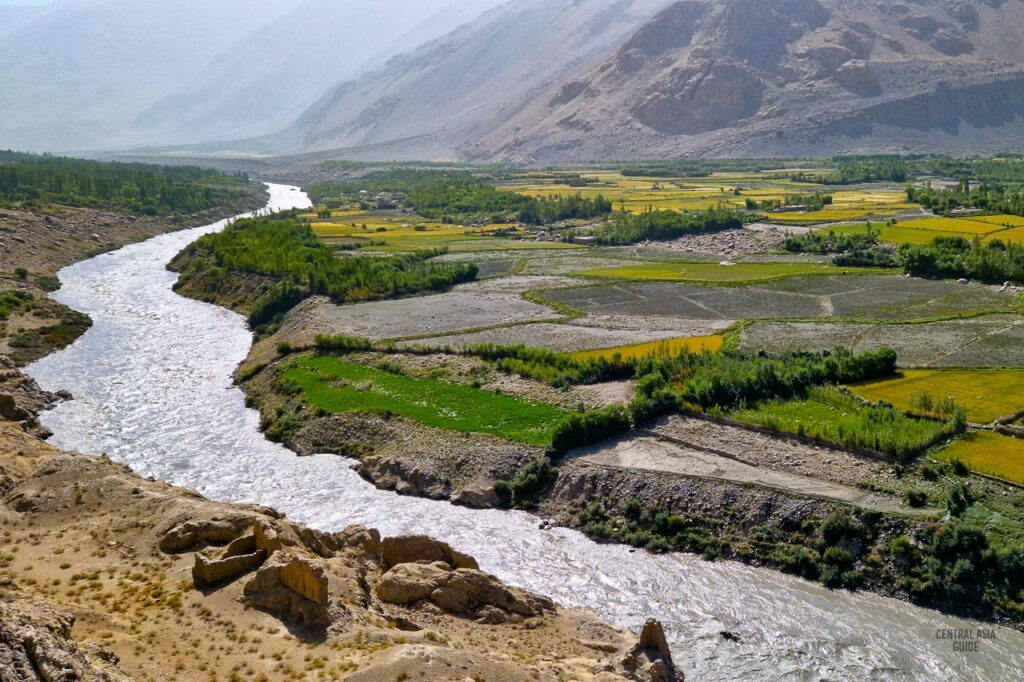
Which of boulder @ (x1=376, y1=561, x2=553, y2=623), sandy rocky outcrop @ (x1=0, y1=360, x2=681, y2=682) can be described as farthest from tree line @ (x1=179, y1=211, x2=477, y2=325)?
boulder @ (x1=376, y1=561, x2=553, y2=623)

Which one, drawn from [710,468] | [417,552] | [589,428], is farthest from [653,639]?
[589,428]

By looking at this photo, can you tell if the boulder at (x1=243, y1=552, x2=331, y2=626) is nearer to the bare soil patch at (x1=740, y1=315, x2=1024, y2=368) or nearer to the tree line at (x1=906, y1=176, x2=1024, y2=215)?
the bare soil patch at (x1=740, y1=315, x2=1024, y2=368)

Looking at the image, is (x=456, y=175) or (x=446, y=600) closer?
(x=446, y=600)

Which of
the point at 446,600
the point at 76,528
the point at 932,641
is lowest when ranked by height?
the point at 932,641

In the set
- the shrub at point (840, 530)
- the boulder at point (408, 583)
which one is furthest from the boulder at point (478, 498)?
the shrub at point (840, 530)

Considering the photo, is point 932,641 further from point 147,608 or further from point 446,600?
point 147,608

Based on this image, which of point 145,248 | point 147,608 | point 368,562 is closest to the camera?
point 147,608

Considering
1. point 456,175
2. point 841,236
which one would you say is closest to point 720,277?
point 841,236
